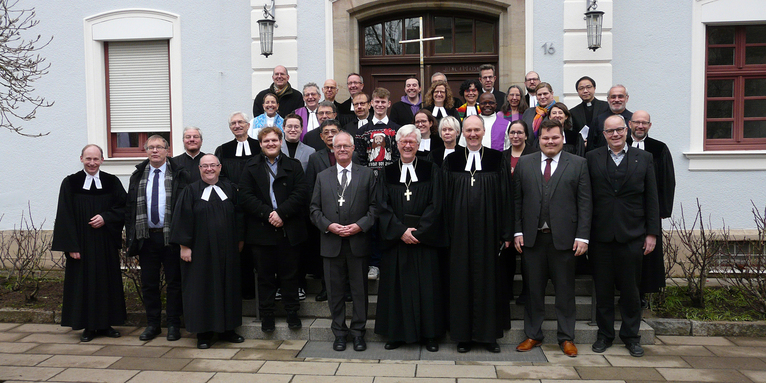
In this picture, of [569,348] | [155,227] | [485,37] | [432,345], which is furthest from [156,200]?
[485,37]

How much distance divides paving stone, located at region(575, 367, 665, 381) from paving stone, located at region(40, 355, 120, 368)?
13.2 ft

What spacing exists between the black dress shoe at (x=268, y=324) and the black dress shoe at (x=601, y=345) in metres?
2.98

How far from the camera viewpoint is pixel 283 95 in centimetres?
735

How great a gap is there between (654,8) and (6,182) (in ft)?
31.6

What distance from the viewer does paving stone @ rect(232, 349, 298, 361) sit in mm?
5277

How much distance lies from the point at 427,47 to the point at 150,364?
5874 mm

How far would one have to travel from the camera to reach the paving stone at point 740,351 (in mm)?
5273

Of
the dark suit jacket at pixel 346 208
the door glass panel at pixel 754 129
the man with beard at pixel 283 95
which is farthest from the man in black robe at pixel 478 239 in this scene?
the door glass panel at pixel 754 129

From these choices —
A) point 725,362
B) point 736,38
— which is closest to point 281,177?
point 725,362

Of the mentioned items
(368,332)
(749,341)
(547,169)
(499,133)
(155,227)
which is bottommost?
(749,341)

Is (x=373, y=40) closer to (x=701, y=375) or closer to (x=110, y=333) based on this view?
(x=110, y=333)

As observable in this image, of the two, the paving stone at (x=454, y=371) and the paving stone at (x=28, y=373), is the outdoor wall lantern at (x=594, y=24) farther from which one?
the paving stone at (x=28, y=373)

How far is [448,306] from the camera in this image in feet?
17.9

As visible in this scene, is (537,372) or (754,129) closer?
(537,372)
